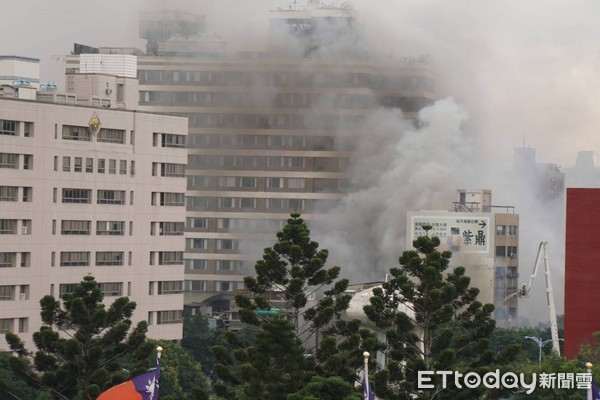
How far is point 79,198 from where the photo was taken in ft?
333

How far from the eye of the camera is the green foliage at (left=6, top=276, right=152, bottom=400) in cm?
6906

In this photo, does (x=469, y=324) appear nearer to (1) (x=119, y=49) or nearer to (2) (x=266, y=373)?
(2) (x=266, y=373)

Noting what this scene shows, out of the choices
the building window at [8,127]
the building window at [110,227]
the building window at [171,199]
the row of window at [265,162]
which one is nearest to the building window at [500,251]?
the row of window at [265,162]

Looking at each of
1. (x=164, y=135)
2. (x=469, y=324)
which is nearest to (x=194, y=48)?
(x=164, y=135)

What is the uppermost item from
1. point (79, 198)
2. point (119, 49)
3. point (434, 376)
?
point (119, 49)

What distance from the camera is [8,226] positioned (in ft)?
319

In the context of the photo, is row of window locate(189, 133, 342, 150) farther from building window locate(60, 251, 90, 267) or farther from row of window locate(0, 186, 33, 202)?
row of window locate(0, 186, 33, 202)

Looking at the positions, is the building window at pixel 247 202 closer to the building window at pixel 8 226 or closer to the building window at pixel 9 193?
the building window at pixel 9 193

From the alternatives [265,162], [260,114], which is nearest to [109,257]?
[260,114]

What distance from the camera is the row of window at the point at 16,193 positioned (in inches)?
3820

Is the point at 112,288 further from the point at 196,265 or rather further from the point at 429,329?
the point at 196,265

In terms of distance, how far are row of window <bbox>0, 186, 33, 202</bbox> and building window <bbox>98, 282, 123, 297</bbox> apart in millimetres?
7204

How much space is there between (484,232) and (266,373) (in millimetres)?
64961

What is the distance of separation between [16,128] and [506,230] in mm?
45751
